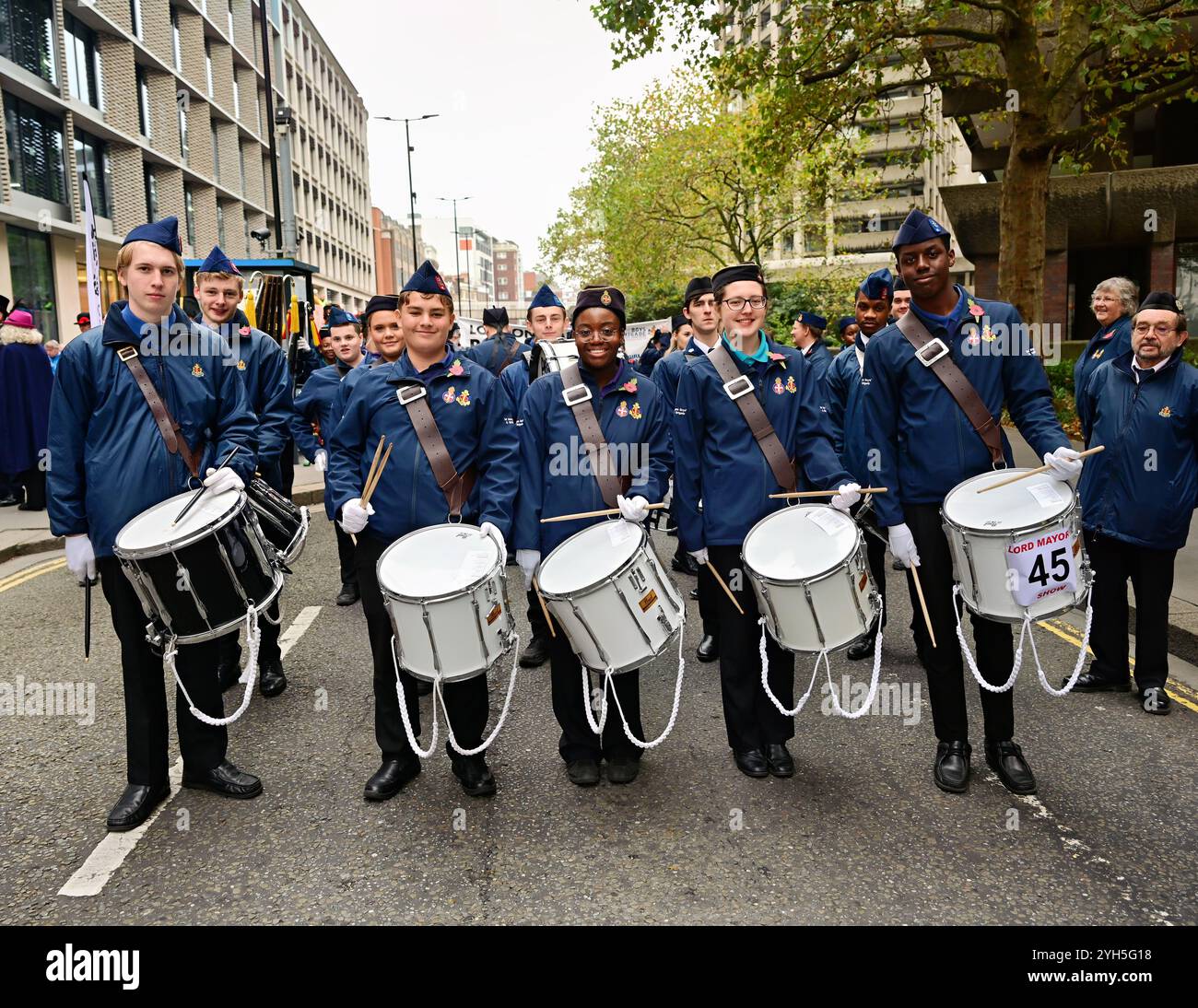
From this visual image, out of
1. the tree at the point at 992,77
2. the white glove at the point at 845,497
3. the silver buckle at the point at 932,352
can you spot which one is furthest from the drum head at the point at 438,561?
the tree at the point at 992,77

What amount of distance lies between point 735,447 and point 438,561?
1398mm

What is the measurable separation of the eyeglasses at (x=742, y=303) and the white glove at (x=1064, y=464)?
1.37 meters

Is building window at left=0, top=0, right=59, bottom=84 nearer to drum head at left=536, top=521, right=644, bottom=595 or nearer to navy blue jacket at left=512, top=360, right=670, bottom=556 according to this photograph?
navy blue jacket at left=512, top=360, right=670, bottom=556

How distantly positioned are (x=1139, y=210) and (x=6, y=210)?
25781 mm

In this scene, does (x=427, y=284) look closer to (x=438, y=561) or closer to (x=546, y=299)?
(x=438, y=561)

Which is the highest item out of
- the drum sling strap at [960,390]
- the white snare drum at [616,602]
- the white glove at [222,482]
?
the drum sling strap at [960,390]

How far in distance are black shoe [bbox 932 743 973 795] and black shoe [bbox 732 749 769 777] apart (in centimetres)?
73

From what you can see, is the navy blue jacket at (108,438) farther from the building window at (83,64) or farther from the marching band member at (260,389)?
the building window at (83,64)

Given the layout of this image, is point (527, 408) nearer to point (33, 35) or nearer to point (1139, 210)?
point (1139, 210)

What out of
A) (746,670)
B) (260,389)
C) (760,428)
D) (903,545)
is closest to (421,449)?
(760,428)

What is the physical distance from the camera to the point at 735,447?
13.8ft

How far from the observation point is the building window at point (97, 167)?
2636 centimetres
